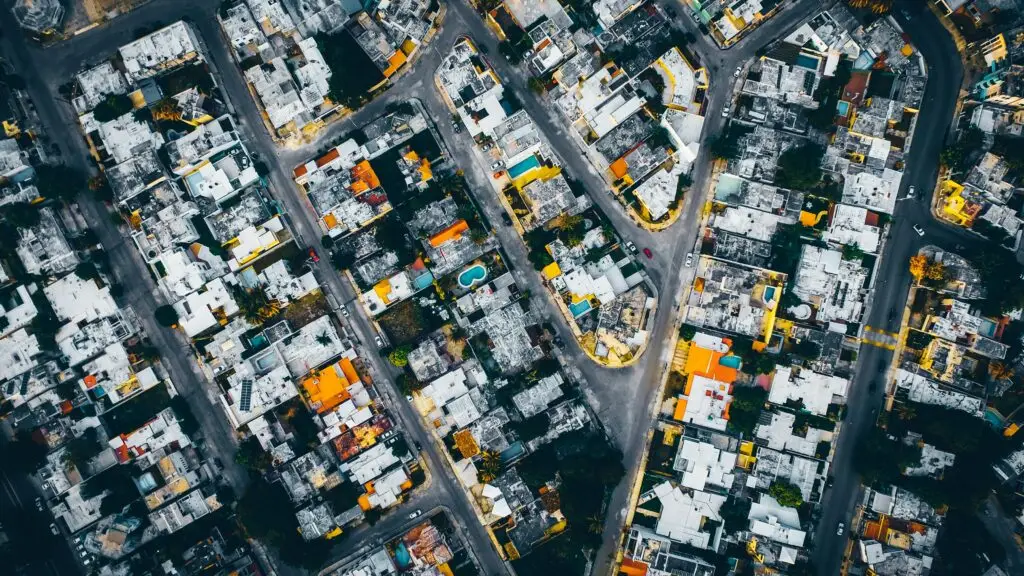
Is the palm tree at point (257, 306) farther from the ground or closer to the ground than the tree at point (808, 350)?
farther from the ground

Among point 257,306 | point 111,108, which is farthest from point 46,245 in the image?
point 257,306

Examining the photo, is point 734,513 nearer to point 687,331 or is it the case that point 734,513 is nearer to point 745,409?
point 745,409

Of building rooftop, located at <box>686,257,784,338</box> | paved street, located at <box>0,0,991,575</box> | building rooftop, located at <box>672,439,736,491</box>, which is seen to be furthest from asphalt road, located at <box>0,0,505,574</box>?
building rooftop, located at <box>686,257,784,338</box>

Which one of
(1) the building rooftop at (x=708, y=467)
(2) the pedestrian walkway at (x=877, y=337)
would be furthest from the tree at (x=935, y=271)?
(1) the building rooftop at (x=708, y=467)

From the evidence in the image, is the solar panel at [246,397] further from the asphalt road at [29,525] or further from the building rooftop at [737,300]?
the building rooftop at [737,300]

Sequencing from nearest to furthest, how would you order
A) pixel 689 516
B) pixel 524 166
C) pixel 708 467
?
pixel 708 467
pixel 689 516
pixel 524 166

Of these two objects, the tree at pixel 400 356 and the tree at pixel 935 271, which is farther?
the tree at pixel 400 356

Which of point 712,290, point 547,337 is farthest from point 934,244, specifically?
point 547,337
